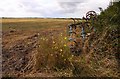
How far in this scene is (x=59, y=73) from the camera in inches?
291

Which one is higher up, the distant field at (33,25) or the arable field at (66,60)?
the distant field at (33,25)

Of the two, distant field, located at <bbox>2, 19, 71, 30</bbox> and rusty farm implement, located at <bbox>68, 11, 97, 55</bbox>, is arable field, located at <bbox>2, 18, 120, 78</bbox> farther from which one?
distant field, located at <bbox>2, 19, 71, 30</bbox>

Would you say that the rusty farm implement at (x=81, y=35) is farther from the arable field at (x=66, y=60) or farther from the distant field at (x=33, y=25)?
the distant field at (x=33, y=25)

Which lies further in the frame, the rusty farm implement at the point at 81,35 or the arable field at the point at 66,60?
the rusty farm implement at the point at 81,35

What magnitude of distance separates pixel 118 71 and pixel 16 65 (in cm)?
240

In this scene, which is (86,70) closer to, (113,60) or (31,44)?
(113,60)

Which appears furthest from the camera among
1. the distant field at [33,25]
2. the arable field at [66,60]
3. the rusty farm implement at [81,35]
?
the distant field at [33,25]

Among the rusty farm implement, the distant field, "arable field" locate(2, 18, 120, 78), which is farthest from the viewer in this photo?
the distant field

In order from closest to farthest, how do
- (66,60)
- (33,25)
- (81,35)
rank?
1. (66,60)
2. (81,35)
3. (33,25)

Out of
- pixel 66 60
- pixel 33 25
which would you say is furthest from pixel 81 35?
pixel 33 25

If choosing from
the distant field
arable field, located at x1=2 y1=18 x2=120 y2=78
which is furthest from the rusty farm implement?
the distant field

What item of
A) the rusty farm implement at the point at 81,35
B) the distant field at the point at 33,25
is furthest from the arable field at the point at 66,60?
the distant field at the point at 33,25

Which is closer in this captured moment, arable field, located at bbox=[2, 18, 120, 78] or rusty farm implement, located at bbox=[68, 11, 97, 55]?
arable field, located at bbox=[2, 18, 120, 78]

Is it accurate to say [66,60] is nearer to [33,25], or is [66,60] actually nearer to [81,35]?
[81,35]
